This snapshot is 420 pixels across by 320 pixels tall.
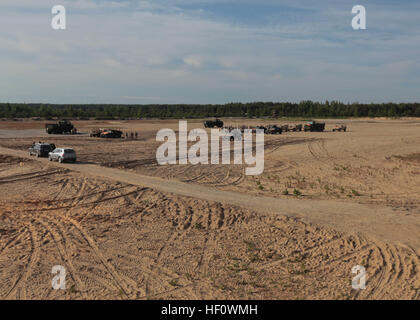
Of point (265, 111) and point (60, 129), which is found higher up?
point (265, 111)

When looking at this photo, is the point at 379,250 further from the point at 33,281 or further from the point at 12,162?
the point at 12,162

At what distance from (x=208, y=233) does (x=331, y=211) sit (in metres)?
6.29

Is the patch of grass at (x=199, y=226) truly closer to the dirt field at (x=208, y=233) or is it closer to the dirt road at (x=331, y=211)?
the dirt field at (x=208, y=233)

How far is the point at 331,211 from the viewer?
18625mm

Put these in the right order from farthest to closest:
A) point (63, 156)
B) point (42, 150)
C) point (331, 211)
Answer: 1. point (42, 150)
2. point (63, 156)
3. point (331, 211)

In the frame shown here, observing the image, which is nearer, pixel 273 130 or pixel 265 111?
pixel 273 130

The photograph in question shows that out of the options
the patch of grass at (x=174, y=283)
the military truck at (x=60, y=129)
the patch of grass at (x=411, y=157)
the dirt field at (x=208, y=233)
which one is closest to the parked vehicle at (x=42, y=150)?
the dirt field at (x=208, y=233)

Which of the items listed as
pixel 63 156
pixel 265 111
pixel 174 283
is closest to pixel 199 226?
pixel 174 283

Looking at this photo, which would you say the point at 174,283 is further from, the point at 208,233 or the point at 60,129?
the point at 60,129

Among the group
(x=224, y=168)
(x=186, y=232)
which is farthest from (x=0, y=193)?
(x=224, y=168)

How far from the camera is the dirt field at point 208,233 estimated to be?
37.5 ft

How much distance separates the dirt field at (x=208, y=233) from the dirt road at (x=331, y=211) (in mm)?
80

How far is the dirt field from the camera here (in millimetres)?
11430

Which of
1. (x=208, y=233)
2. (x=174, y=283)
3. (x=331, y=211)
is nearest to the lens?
(x=174, y=283)
